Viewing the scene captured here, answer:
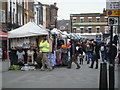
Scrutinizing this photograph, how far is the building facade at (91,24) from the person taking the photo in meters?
79.9

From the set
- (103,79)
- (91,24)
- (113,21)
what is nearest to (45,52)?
(113,21)

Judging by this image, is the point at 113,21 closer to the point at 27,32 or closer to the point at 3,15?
the point at 27,32

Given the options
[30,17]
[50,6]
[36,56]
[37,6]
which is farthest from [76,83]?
[50,6]

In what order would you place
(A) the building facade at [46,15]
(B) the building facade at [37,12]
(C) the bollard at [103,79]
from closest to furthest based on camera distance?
(C) the bollard at [103,79] → (B) the building facade at [37,12] → (A) the building facade at [46,15]

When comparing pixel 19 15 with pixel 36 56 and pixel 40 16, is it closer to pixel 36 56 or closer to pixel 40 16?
pixel 40 16

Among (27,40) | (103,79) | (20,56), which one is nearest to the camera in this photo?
(103,79)

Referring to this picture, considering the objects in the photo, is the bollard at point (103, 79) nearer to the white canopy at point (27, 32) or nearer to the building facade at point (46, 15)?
the white canopy at point (27, 32)

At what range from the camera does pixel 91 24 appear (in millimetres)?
80062

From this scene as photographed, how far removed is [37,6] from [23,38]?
135 feet

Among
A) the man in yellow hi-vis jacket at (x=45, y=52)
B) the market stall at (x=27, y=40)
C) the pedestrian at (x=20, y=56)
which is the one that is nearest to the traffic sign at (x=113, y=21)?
the man in yellow hi-vis jacket at (x=45, y=52)

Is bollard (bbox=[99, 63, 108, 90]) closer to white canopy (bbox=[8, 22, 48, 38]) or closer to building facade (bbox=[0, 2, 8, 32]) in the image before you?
white canopy (bbox=[8, 22, 48, 38])

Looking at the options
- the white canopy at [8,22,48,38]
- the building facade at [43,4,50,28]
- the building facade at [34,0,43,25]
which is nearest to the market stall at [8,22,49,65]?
the white canopy at [8,22,48,38]

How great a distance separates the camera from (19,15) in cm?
4169

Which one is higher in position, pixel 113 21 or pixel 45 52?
pixel 113 21
